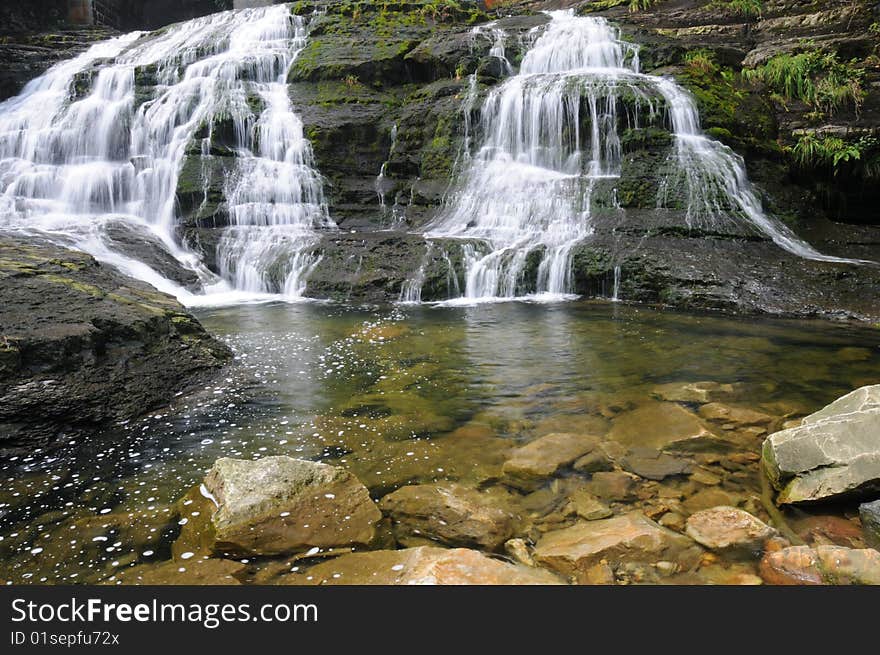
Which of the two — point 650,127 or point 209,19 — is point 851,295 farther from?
point 209,19

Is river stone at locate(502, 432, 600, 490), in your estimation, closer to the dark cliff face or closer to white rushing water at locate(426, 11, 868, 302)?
the dark cliff face

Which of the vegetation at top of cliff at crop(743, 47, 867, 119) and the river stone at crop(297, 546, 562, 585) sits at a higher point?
the vegetation at top of cliff at crop(743, 47, 867, 119)

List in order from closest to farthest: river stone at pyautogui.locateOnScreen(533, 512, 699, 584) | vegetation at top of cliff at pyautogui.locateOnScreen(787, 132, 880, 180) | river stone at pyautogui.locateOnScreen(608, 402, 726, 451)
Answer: river stone at pyautogui.locateOnScreen(533, 512, 699, 584) < river stone at pyautogui.locateOnScreen(608, 402, 726, 451) < vegetation at top of cliff at pyautogui.locateOnScreen(787, 132, 880, 180)

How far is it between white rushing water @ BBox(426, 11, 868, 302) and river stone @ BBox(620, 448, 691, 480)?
643cm

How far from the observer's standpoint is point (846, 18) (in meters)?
13.3

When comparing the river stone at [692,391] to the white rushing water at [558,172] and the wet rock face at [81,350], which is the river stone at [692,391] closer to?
the wet rock face at [81,350]

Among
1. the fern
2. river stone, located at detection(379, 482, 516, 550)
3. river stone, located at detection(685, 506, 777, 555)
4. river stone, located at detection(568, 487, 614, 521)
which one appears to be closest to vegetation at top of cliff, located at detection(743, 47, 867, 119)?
the fern

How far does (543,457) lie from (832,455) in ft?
5.21

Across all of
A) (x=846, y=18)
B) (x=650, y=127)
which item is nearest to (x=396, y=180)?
(x=650, y=127)

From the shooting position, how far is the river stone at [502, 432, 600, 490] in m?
3.38

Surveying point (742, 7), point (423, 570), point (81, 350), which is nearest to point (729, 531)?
point (423, 570)

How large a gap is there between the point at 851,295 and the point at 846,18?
31.4ft

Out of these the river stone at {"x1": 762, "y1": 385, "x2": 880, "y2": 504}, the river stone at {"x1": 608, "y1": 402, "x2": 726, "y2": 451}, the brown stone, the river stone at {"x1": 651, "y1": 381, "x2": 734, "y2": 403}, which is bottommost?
the brown stone
